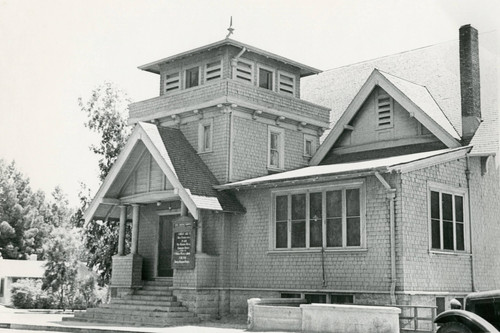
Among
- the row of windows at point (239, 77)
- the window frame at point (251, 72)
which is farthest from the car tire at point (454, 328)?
the row of windows at point (239, 77)

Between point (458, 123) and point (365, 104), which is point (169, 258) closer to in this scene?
point (365, 104)

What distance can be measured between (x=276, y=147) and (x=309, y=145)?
2.18m

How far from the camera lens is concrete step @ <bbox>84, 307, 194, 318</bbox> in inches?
907

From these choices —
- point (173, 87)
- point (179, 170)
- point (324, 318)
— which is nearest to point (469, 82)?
point (179, 170)

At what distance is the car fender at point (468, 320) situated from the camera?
469 inches

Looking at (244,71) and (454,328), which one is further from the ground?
(244,71)

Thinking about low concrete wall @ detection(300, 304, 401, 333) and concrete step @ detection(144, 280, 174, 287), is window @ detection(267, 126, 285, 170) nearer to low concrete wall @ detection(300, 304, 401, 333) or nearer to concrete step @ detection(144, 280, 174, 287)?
concrete step @ detection(144, 280, 174, 287)

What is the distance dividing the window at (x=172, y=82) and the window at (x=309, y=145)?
5998mm

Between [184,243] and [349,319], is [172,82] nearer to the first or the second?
[184,243]

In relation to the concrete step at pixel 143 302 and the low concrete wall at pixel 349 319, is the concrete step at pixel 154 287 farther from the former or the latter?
the low concrete wall at pixel 349 319

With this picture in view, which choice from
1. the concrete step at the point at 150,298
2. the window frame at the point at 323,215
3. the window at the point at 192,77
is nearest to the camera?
the window frame at the point at 323,215

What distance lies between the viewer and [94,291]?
44.1 meters

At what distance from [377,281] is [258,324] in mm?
3932

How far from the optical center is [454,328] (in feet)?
40.9
